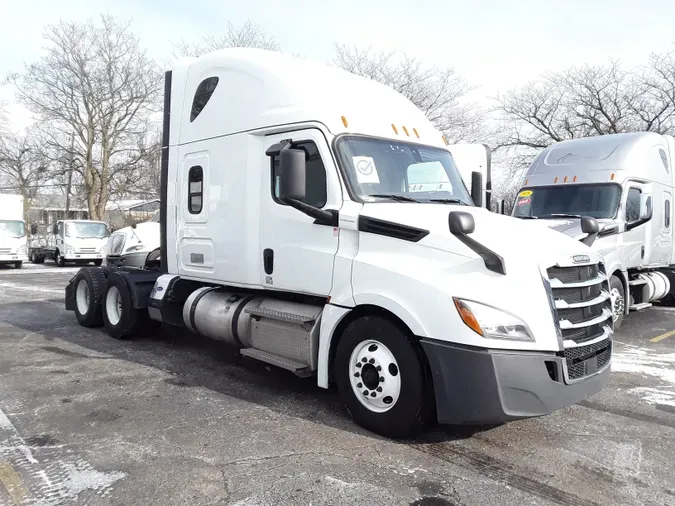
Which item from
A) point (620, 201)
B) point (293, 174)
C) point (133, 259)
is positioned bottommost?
point (133, 259)

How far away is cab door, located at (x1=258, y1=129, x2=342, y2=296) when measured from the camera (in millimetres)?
4816

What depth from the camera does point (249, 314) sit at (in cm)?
575

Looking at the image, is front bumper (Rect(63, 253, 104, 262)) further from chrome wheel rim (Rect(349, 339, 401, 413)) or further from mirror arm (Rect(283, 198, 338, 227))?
chrome wheel rim (Rect(349, 339, 401, 413))

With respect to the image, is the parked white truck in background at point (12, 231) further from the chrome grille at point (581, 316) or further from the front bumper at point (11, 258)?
the chrome grille at point (581, 316)

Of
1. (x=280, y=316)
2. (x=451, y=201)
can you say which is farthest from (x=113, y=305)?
(x=451, y=201)

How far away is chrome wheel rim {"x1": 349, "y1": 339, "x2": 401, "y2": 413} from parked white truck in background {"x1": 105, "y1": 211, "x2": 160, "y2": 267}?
5.43 metres

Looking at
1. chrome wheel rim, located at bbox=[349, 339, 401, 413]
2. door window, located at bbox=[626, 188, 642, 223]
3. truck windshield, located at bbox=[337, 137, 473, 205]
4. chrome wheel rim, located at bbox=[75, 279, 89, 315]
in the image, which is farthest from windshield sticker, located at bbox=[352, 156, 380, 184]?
door window, located at bbox=[626, 188, 642, 223]

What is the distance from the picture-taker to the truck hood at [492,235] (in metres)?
4.00

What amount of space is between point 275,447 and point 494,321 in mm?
1841

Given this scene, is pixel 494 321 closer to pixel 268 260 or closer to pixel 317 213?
pixel 317 213

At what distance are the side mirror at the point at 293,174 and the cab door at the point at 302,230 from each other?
0.31 meters

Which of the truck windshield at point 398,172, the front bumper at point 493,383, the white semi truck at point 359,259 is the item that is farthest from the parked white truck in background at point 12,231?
the front bumper at point 493,383

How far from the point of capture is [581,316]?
416 cm

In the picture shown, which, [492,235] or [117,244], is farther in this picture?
[117,244]
